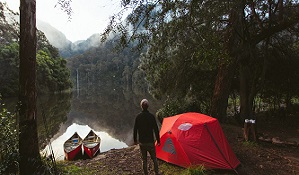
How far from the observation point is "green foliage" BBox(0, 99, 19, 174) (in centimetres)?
455

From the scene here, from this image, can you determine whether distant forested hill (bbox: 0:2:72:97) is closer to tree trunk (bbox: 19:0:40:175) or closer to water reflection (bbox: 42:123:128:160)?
water reflection (bbox: 42:123:128:160)

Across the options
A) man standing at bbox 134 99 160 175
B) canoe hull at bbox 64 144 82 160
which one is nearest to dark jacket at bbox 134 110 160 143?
man standing at bbox 134 99 160 175

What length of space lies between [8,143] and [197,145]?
175 inches

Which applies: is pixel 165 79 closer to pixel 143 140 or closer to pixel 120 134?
pixel 120 134

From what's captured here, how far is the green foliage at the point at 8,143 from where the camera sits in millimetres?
4555

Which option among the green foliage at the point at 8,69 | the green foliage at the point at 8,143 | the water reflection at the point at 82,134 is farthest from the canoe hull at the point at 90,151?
the green foliage at the point at 8,69

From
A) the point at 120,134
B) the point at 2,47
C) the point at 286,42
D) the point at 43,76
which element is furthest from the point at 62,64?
the point at 286,42

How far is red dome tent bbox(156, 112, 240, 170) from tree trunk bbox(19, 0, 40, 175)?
3422 mm

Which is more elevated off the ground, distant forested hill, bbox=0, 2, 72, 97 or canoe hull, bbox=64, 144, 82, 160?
distant forested hill, bbox=0, 2, 72, 97

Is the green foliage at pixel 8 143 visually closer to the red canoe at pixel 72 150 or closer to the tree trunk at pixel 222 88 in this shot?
the red canoe at pixel 72 150

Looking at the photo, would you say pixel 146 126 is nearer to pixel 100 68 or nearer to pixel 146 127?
pixel 146 127

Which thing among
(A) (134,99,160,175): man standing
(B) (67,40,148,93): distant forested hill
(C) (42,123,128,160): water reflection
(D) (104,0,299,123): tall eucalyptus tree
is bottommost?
(C) (42,123,128,160): water reflection

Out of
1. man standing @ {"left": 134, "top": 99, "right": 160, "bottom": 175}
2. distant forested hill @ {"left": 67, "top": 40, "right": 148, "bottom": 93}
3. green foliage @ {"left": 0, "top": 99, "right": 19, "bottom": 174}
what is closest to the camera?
green foliage @ {"left": 0, "top": 99, "right": 19, "bottom": 174}

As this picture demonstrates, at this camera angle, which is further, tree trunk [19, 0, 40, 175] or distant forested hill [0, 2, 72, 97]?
distant forested hill [0, 2, 72, 97]
